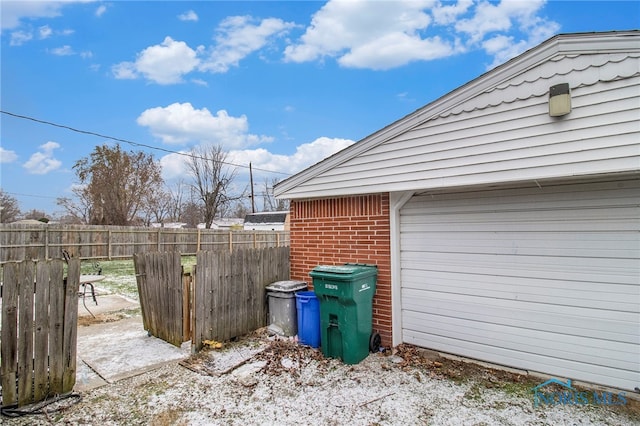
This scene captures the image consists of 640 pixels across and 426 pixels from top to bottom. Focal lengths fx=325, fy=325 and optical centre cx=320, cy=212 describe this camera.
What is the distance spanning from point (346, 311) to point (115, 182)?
2645 cm

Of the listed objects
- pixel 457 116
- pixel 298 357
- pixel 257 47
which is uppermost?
pixel 257 47

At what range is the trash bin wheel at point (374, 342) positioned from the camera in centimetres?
448

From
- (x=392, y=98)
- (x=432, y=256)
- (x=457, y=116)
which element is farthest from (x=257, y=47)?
(x=432, y=256)

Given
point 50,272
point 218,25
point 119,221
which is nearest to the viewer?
point 50,272

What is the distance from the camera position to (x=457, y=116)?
398 centimetres

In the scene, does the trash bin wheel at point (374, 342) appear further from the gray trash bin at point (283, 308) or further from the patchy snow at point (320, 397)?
the gray trash bin at point (283, 308)

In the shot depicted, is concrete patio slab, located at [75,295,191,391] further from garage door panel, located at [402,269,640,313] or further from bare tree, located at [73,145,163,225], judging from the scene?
bare tree, located at [73,145,163,225]

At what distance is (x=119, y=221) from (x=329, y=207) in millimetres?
24086

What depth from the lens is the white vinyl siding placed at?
2996mm

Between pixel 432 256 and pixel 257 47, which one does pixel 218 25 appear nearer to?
pixel 257 47

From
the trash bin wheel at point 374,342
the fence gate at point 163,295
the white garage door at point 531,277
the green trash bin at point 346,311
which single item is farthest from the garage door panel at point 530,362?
the fence gate at point 163,295

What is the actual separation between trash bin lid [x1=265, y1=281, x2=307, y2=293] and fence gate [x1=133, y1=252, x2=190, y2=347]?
1318mm

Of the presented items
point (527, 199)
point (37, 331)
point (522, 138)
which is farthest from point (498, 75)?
point (37, 331)

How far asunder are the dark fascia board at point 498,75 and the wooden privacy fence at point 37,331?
350 cm
